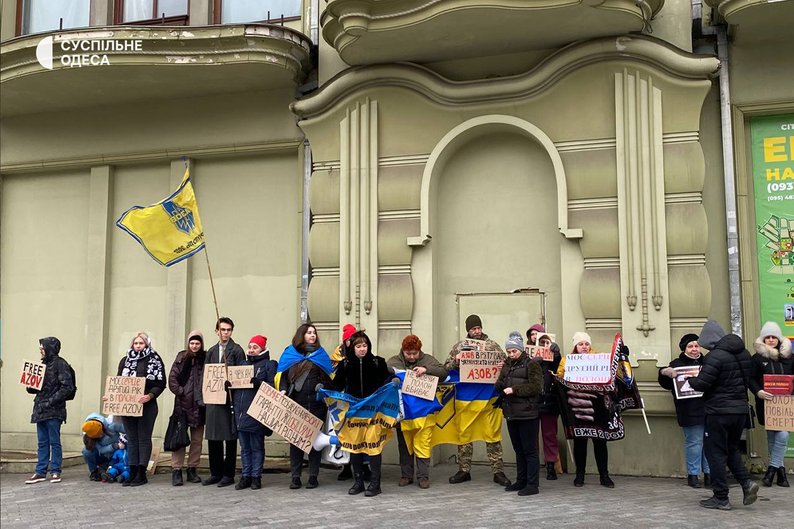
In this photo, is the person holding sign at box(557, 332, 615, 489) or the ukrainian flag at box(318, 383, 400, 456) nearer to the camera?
the ukrainian flag at box(318, 383, 400, 456)

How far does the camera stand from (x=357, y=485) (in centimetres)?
881

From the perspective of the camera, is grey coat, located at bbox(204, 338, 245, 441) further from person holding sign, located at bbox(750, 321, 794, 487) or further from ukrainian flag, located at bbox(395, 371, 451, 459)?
person holding sign, located at bbox(750, 321, 794, 487)

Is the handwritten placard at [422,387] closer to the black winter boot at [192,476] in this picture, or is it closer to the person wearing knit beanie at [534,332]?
the person wearing knit beanie at [534,332]

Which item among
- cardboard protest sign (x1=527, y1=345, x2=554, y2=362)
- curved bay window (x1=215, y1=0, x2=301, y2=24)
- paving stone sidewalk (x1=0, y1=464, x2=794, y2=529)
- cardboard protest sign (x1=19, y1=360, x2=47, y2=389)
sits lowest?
paving stone sidewalk (x1=0, y1=464, x2=794, y2=529)

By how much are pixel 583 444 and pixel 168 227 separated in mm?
6041

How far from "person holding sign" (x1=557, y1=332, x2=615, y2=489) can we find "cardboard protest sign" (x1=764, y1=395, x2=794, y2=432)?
1.88 m

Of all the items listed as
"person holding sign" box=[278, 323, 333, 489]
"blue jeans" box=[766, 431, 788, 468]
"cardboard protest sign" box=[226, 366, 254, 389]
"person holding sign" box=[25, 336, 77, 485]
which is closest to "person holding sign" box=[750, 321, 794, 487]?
"blue jeans" box=[766, 431, 788, 468]

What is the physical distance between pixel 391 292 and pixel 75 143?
6.32 meters

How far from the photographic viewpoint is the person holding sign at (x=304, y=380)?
923cm

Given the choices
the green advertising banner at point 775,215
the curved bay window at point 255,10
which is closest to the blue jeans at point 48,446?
the curved bay window at point 255,10

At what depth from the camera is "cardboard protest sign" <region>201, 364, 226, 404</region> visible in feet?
30.9

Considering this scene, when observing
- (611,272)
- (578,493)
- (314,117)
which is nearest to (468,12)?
(314,117)

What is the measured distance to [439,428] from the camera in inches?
373

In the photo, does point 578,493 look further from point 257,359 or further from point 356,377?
point 257,359
